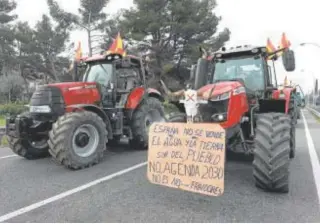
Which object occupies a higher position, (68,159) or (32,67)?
(32,67)

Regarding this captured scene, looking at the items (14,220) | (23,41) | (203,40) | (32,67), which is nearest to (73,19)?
(23,41)

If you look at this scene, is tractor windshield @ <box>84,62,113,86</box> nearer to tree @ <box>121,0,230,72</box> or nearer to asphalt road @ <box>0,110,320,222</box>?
asphalt road @ <box>0,110,320,222</box>

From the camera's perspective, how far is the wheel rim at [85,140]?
270 inches

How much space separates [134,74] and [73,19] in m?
30.9

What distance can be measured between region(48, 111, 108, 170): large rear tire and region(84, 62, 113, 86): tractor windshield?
149 cm

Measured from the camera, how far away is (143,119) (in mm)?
8961

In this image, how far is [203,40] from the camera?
108 feet

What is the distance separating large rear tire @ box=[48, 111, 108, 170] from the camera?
21.3 feet

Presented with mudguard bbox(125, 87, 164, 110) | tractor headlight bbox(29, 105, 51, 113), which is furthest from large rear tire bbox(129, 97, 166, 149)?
tractor headlight bbox(29, 105, 51, 113)

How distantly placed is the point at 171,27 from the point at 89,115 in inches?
1007

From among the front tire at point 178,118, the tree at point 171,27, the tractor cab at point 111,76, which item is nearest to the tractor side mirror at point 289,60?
the front tire at point 178,118

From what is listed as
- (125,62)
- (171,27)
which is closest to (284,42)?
(125,62)

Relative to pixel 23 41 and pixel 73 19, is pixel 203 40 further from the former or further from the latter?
pixel 23 41

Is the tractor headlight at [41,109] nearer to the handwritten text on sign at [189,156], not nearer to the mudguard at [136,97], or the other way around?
Result: the mudguard at [136,97]
